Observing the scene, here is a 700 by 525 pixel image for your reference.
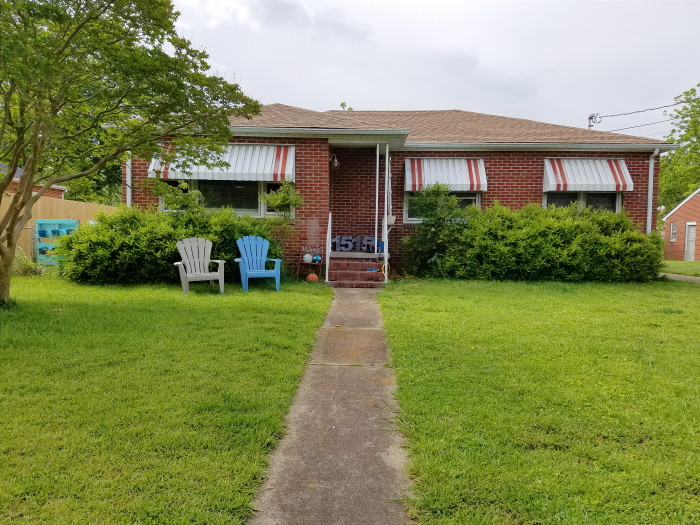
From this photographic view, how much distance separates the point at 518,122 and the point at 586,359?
427 inches

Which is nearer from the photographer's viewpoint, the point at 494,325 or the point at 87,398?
the point at 87,398

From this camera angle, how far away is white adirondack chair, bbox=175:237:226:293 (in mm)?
7371

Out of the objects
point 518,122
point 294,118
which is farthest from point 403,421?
point 518,122

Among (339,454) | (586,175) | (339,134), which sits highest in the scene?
(339,134)

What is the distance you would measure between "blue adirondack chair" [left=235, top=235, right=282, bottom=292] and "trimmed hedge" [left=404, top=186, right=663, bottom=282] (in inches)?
143

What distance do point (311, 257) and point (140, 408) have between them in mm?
6626

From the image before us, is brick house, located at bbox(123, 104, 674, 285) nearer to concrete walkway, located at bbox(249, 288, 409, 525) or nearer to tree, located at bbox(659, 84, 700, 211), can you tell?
concrete walkway, located at bbox(249, 288, 409, 525)

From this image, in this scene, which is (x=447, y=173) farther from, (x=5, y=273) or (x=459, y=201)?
(x=5, y=273)

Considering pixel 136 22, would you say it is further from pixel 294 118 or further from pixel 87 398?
pixel 294 118

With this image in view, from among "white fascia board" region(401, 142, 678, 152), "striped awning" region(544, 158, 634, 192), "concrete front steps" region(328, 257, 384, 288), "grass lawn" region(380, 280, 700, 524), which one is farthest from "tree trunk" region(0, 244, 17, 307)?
"striped awning" region(544, 158, 634, 192)

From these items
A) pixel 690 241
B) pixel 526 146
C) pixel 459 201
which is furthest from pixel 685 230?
pixel 459 201

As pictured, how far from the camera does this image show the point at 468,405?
3.05 metres

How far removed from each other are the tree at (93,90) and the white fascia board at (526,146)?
6106 millimetres

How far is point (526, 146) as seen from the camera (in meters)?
11.0
